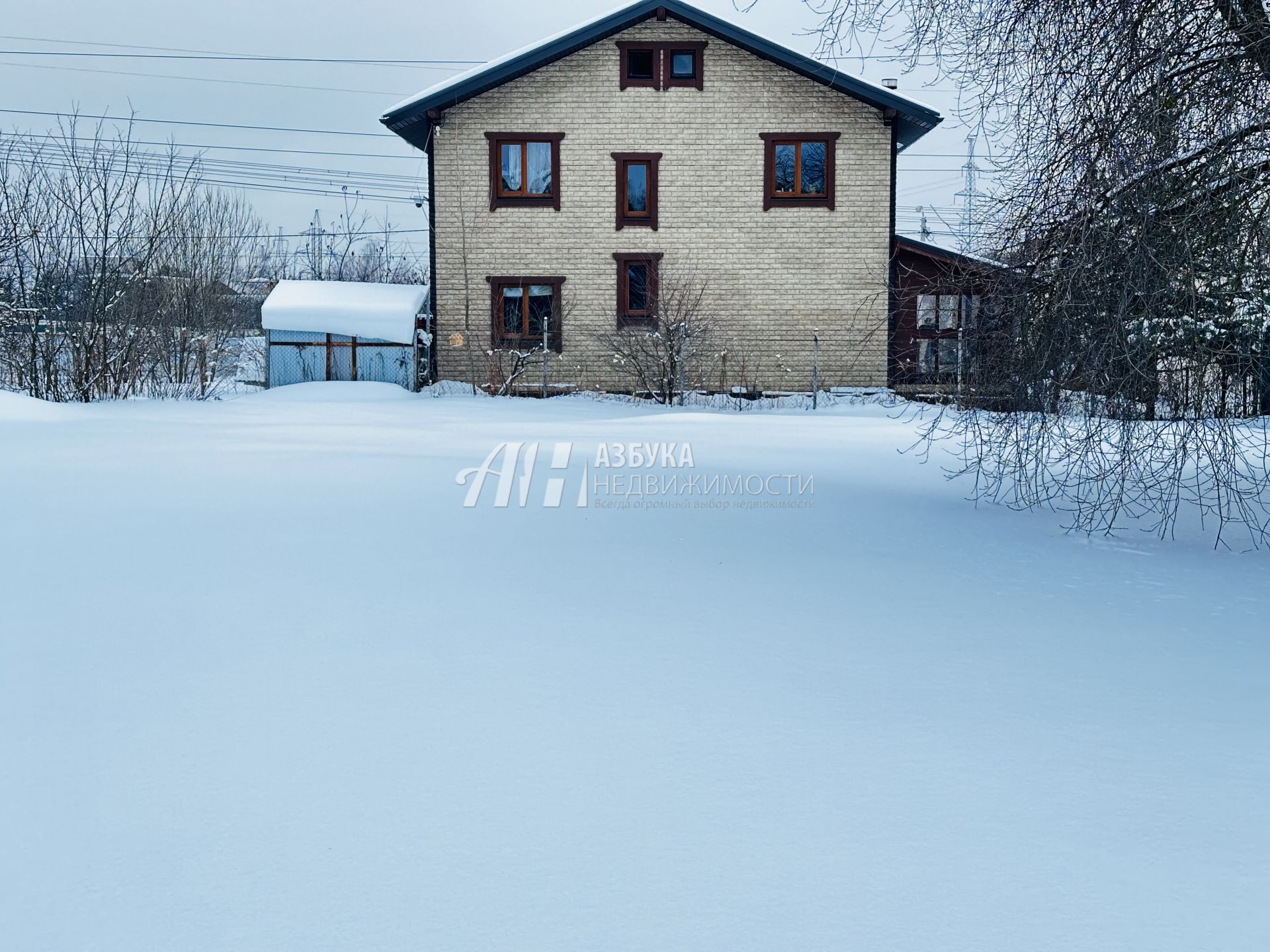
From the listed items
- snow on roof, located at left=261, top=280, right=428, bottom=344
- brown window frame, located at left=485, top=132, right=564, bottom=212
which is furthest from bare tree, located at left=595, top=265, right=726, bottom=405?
snow on roof, located at left=261, top=280, right=428, bottom=344

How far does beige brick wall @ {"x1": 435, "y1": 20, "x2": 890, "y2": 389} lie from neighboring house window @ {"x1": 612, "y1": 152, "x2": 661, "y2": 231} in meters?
0.15

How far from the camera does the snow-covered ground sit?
75.5 inches

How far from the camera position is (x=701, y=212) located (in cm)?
2091

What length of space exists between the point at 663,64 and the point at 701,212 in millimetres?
2648

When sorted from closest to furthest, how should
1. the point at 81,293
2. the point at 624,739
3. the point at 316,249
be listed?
the point at 624,739 → the point at 81,293 → the point at 316,249

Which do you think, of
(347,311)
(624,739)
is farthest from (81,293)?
(624,739)

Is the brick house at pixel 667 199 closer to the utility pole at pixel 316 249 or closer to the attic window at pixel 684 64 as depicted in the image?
the attic window at pixel 684 64

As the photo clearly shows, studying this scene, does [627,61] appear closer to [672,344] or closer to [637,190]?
[637,190]

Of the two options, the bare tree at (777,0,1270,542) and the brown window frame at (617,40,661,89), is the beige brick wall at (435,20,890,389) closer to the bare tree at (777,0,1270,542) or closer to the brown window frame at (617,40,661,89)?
the brown window frame at (617,40,661,89)

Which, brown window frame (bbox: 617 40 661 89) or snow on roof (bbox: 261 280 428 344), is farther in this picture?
brown window frame (bbox: 617 40 661 89)

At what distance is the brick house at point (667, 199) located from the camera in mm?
20781

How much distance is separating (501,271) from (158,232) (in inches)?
253

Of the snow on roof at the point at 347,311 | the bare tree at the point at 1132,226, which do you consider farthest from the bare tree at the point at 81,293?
the bare tree at the point at 1132,226

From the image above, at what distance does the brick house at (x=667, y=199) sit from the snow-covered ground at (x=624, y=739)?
15.3m
